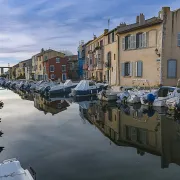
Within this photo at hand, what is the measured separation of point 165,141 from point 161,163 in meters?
3.08

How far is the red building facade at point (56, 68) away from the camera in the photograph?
6525 cm

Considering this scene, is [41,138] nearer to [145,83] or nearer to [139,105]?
[139,105]

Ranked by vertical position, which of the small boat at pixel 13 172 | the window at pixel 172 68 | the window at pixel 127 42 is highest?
the window at pixel 127 42

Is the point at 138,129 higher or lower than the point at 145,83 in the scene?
lower

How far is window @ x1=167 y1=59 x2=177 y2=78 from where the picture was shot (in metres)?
28.9

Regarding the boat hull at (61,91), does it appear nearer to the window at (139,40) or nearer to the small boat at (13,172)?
the window at (139,40)

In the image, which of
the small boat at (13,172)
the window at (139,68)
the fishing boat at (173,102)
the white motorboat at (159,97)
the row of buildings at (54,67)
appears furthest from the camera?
the row of buildings at (54,67)

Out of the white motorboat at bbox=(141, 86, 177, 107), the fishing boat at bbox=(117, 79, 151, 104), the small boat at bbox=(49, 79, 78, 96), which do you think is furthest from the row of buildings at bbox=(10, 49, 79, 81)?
the white motorboat at bbox=(141, 86, 177, 107)

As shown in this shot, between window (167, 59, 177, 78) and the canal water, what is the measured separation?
9512 mm

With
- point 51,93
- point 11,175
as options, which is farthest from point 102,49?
point 11,175

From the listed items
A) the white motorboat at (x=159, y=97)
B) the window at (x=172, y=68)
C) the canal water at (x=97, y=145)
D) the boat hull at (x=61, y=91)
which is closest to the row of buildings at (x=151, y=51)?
the window at (x=172, y=68)

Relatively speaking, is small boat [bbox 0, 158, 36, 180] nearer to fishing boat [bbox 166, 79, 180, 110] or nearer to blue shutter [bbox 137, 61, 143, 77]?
fishing boat [bbox 166, 79, 180, 110]

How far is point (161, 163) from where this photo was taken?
10.3 metres

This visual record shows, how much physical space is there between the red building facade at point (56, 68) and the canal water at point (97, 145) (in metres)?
45.1
